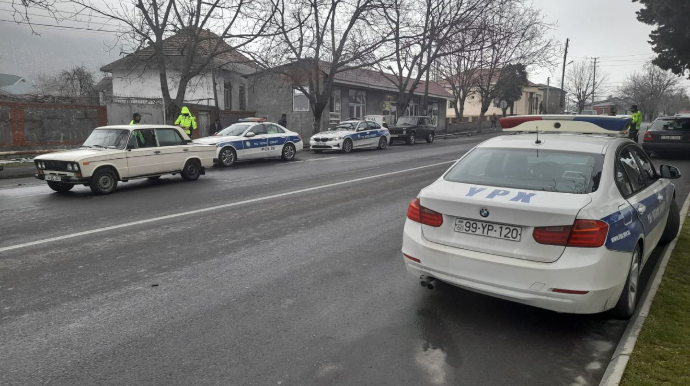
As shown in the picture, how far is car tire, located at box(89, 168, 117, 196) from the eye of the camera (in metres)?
10.3

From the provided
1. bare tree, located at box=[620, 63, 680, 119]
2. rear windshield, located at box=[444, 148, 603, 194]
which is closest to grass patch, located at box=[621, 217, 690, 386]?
rear windshield, located at box=[444, 148, 603, 194]

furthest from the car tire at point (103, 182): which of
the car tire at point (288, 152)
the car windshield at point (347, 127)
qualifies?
the car windshield at point (347, 127)

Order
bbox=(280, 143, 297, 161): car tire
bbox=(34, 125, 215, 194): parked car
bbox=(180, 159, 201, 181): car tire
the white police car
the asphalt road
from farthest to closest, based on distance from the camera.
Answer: the white police car → bbox=(280, 143, 297, 161): car tire → bbox=(180, 159, 201, 181): car tire → bbox=(34, 125, 215, 194): parked car → the asphalt road

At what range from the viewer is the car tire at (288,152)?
18.3 m

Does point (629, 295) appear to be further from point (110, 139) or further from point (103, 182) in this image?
point (110, 139)

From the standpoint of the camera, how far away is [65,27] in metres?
23.9

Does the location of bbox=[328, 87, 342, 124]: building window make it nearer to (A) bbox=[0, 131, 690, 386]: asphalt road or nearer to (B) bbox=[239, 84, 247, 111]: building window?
(B) bbox=[239, 84, 247, 111]: building window

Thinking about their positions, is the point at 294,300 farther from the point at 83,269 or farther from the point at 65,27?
the point at 65,27

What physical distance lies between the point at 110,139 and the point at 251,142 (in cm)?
612

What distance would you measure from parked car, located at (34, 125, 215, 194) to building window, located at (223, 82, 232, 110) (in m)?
23.4

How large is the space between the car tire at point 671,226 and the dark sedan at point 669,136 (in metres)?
11.8

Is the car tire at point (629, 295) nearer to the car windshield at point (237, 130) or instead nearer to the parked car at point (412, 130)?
the car windshield at point (237, 130)

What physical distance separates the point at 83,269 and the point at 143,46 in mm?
18529

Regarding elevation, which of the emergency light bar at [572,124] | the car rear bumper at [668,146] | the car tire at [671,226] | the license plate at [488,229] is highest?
the emergency light bar at [572,124]
